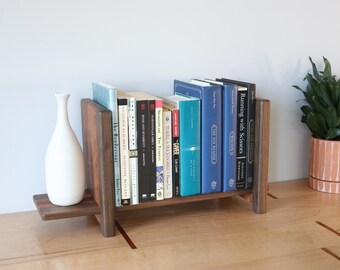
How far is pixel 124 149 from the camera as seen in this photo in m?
1.00

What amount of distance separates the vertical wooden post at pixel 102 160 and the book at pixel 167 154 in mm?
125

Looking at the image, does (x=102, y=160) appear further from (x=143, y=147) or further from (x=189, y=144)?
(x=189, y=144)

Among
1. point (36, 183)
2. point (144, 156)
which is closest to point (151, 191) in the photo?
point (144, 156)

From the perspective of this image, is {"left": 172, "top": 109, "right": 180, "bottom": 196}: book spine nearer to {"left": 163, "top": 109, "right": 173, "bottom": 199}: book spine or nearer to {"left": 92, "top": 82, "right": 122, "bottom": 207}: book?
{"left": 163, "top": 109, "right": 173, "bottom": 199}: book spine

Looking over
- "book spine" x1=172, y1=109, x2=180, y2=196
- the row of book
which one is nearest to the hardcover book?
the row of book

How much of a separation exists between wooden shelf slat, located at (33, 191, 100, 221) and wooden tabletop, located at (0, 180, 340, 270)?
54mm

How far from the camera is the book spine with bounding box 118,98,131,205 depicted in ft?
3.23

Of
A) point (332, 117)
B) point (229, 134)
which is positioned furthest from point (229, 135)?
point (332, 117)

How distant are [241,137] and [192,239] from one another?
0.87 feet

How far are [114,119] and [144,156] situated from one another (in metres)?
0.10

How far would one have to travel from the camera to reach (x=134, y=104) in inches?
39.0

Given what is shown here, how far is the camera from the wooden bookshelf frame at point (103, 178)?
0.97 meters

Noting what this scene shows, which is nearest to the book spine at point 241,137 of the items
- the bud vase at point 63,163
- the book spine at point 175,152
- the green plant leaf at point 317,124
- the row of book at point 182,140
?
the row of book at point 182,140

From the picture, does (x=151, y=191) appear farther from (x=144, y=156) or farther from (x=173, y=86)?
(x=173, y=86)
